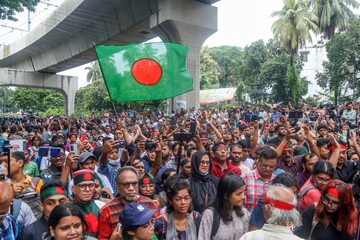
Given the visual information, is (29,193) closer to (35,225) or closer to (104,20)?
(35,225)

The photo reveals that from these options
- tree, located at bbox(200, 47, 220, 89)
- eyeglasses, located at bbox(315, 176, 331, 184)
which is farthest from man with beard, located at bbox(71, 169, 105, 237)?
tree, located at bbox(200, 47, 220, 89)

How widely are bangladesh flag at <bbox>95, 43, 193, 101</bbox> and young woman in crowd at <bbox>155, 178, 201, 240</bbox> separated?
3043 mm

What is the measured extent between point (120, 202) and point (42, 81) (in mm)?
30820

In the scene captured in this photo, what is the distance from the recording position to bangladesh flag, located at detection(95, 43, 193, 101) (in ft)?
19.0

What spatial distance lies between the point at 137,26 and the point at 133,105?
31.8 feet

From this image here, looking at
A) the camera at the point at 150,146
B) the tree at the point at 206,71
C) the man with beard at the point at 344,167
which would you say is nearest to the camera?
the man with beard at the point at 344,167

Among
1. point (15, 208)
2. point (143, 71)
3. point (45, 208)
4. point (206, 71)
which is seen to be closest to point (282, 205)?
point (45, 208)

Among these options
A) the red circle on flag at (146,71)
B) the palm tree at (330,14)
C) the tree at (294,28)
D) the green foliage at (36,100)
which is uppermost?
the palm tree at (330,14)

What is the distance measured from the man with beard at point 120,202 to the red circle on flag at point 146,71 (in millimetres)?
3101

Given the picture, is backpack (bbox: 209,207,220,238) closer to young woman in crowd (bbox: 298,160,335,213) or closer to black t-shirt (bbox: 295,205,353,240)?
black t-shirt (bbox: 295,205,353,240)

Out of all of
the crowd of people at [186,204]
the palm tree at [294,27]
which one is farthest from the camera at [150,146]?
the palm tree at [294,27]

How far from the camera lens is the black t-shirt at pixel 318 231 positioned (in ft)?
8.12

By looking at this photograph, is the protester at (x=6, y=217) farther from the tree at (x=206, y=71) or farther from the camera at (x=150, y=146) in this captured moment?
the tree at (x=206, y=71)

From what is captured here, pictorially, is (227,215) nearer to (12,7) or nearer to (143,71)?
(143,71)
